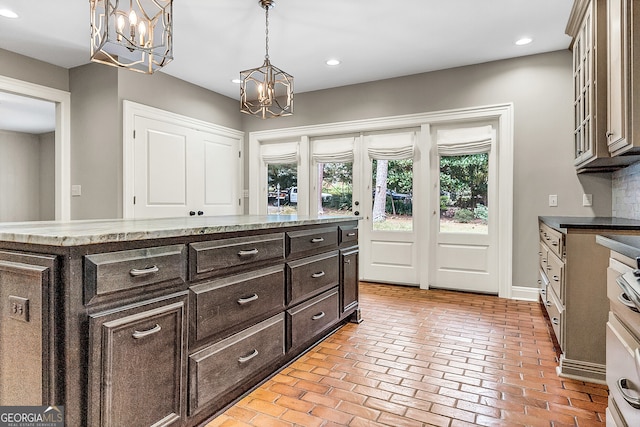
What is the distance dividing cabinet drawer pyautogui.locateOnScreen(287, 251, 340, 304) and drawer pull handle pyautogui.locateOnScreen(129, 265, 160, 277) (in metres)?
0.92

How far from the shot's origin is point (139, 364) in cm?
131

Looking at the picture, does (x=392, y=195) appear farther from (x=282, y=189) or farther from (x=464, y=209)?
(x=282, y=189)

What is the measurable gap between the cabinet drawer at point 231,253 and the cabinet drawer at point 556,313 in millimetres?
1766

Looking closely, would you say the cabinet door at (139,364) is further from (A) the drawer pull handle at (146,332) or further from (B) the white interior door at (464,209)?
(B) the white interior door at (464,209)

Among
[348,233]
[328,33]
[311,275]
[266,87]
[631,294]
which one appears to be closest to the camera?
[631,294]

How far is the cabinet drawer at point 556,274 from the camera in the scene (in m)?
2.26

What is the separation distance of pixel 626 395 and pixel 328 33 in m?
3.35

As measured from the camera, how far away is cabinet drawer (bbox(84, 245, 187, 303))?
1.18 metres

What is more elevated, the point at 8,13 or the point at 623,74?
the point at 8,13

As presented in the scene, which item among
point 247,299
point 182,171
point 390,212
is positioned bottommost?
point 247,299

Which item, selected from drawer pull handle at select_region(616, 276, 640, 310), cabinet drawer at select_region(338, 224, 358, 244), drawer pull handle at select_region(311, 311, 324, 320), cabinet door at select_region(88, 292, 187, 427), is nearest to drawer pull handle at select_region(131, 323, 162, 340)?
cabinet door at select_region(88, 292, 187, 427)

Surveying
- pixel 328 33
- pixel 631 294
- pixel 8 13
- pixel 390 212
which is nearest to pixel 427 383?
pixel 631 294

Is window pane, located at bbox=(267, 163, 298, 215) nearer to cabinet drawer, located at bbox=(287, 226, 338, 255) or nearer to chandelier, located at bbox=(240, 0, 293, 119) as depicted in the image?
chandelier, located at bbox=(240, 0, 293, 119)

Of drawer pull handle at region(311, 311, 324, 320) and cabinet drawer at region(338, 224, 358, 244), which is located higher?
cabinet drawer at region(338, 224, 358, 244)
